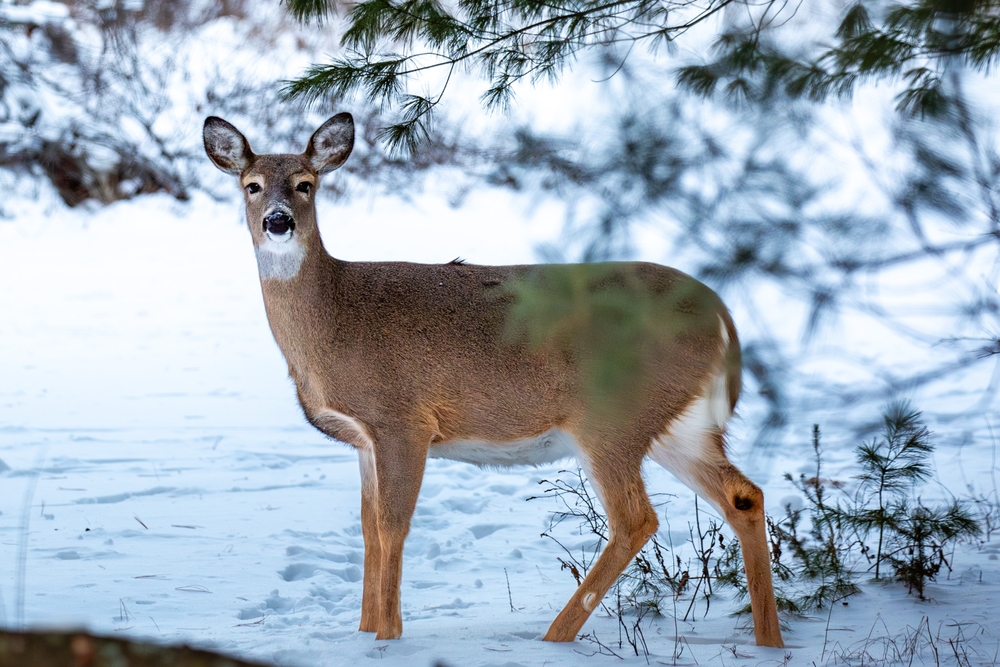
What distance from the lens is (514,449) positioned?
15.1 feet

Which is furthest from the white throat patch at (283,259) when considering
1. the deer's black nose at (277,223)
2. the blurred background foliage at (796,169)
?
the blurred background foliage at (796,169)

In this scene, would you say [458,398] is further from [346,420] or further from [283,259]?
[283,259]

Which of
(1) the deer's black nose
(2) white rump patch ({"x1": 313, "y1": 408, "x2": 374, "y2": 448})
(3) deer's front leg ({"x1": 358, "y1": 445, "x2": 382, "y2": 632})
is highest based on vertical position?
(1) the deer's black nose

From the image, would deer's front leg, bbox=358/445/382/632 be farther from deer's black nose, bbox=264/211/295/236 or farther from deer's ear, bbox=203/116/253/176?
deer's ear, bbox=203/116/253/176

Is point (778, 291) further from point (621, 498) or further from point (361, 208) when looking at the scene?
point (361, 208)

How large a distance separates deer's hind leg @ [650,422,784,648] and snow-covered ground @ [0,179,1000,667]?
0.16m

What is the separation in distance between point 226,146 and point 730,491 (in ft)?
8.54

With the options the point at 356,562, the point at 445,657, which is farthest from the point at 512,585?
the point at 445,657

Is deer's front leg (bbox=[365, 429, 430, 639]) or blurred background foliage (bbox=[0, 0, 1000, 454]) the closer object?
blurred background foliage (bbox=[0, 0, 1000, 454])

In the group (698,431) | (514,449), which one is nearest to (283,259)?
(514,449)

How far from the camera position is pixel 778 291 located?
3.08m

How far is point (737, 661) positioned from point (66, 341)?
843 cm

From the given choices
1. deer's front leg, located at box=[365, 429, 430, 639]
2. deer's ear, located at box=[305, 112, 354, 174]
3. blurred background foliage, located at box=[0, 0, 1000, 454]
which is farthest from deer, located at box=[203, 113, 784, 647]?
blurred background foliage, located at box=[0, 0, 1000, 454]

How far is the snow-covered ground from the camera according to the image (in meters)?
4.22
